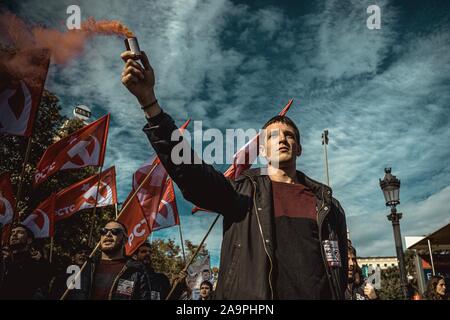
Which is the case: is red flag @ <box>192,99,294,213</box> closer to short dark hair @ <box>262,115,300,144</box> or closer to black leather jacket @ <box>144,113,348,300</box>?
short dark hair @ <box>262,115,300,144</box>

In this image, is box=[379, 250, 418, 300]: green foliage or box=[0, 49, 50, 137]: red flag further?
box=[379, 250, 418, 300]: green foliage

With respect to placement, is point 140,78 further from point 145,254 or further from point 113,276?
point 145,254

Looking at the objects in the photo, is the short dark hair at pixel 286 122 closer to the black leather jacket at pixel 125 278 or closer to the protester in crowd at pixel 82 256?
the black leather jacket at pixel 125 278

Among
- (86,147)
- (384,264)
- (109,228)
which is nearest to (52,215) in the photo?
(86,147)

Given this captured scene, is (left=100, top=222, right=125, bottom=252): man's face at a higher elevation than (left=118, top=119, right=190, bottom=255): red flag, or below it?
below

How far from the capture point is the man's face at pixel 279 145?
8.28 ft

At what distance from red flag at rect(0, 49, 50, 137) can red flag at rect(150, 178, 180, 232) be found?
16.6 feet

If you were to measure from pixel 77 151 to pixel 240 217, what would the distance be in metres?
7.61

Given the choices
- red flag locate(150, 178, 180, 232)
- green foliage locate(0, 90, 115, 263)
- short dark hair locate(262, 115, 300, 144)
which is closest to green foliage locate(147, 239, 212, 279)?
green foliage locate(0, 90, 115, 263)

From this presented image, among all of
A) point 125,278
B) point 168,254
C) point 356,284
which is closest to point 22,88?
point 125,278

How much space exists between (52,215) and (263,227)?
8202 millimetres

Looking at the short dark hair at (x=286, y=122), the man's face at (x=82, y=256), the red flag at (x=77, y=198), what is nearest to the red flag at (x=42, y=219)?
the red flag at (x=77, y=198)

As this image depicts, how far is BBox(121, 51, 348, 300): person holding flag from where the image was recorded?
1.79 m
